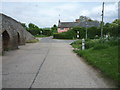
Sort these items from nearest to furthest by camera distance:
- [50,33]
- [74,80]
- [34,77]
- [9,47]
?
[74,80] < [34,77] < [9,47] < [50,33]

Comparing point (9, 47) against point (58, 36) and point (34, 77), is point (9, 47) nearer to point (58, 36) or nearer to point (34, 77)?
point (34, 77)

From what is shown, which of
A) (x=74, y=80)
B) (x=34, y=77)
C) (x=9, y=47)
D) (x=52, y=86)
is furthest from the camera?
(x=9, y=47)

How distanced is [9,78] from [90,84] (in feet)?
8.54

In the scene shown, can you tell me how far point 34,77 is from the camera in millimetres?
4949

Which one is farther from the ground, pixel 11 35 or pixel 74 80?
pixel 11 35

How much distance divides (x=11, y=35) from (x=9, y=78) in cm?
993

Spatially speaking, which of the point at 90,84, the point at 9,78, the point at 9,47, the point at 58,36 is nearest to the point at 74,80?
the point at 90,84

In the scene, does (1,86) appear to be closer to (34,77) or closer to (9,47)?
(34,77)

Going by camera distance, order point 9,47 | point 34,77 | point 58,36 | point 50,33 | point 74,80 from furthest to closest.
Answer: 1. point 50,33
2. point 58,36
3. point 9,47
4. point 34,77
5. point 74,80

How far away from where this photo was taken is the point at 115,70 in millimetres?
5074

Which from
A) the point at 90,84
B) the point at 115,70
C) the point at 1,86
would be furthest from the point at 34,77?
the point at 115,70

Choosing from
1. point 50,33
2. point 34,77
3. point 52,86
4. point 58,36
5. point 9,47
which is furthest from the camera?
point 50,33

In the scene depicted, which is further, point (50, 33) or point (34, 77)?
point (50, 33)

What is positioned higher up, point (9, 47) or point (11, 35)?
point (11, 35)
